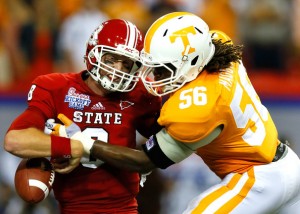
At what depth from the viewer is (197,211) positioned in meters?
4.21

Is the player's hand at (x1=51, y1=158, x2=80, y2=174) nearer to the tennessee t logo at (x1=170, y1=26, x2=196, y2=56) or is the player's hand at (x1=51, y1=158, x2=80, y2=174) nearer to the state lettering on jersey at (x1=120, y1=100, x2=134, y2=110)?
the state lettering on jersey at (x1=120, y1=100, x2=134, y2=110)

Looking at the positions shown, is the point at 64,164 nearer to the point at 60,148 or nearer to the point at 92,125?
the point at 60,148

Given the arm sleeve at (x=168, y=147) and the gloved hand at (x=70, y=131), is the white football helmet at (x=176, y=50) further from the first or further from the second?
the gloved hand at (x=70, y=131)

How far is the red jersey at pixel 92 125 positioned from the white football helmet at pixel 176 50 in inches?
10.6

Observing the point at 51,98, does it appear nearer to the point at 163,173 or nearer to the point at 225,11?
the point at 163,173

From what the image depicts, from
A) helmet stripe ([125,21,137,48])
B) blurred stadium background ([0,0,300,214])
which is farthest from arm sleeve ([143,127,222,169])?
blurred stadium background ([0,0,300,214])

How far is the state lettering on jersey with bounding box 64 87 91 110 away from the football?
12.6 inches

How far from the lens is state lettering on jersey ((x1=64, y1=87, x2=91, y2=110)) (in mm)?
4391

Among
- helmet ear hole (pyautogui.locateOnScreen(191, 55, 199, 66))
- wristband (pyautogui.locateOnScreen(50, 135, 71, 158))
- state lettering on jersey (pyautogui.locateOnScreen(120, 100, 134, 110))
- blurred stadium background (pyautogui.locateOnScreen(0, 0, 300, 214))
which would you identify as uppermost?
helmet ear hole (pyautogui.locateOnScreen(191, 55, 199, 66))

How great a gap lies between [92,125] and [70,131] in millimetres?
152

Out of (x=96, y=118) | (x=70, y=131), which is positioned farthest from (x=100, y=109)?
(x=70, y=131)

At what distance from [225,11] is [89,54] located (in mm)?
3625

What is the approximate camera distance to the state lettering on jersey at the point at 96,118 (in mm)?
4387

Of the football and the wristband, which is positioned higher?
the wristband
